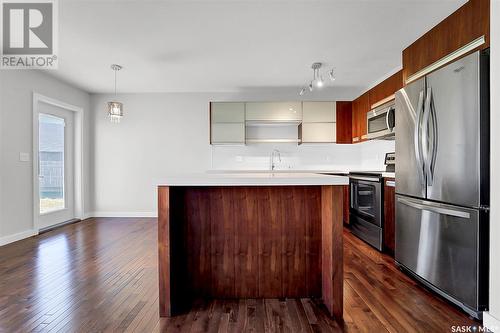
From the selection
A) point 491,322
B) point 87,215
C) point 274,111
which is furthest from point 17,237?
point 491,322

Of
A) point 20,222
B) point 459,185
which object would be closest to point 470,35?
Answer: point 459,185

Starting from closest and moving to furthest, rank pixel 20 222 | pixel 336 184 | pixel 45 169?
pixel 336 184, pixel 20 222, pixel 45 169

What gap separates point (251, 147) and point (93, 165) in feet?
10.4

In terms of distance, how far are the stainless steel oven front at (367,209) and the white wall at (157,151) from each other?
1.49 m

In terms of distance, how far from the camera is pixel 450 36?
240cm

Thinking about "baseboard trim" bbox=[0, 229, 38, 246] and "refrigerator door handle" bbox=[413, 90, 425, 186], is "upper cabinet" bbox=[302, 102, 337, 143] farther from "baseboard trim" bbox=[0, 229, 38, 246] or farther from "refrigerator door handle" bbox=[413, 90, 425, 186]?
"baseboard trim" bbox=[0, 229, 38, 246]

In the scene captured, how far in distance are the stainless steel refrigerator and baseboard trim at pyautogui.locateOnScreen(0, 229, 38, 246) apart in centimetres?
481

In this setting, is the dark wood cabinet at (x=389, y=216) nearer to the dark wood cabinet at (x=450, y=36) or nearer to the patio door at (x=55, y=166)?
the dark wood cabinet at (x=450, y=36)

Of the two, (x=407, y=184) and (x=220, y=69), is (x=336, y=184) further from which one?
(x=220, y=69)

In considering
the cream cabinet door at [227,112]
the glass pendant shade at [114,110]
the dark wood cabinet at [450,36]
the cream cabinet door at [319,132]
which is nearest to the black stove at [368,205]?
the cream cabinet door at [319,132]

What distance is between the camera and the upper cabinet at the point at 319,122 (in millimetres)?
5168

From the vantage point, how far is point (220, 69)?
13.7 feet

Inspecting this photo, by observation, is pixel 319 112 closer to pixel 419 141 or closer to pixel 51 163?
pixel 419 141

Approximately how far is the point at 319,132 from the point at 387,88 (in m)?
1.59
